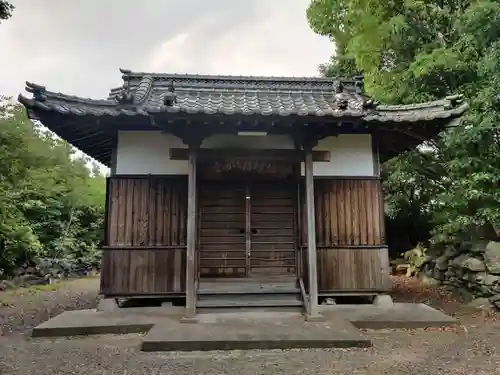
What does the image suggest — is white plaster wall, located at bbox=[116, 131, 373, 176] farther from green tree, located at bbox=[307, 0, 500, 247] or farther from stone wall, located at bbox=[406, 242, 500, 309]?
stone wall, located at bbox=[406, 242, 500, 309]

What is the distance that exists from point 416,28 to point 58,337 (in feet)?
26.5

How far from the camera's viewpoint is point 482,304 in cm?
618

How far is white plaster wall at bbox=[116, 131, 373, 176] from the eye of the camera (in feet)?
18.8

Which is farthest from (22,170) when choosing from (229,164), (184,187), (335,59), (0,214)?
(335,59)

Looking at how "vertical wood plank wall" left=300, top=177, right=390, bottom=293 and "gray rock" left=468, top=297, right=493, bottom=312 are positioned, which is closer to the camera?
"vertical wood plank wall" left=300, top=177, right=390, bottom=293

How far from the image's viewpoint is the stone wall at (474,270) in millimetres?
5988

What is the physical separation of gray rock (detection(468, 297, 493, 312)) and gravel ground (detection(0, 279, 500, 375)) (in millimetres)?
1314

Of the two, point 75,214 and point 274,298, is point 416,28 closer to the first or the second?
point 274,298

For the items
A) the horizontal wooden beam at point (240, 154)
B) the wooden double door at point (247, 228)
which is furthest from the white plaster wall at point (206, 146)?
the wooden double door at point (247, 228)

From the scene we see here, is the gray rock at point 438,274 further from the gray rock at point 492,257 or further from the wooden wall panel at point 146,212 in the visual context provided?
the wooden wall panel at point 146,212

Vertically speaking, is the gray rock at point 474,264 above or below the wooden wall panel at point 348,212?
below

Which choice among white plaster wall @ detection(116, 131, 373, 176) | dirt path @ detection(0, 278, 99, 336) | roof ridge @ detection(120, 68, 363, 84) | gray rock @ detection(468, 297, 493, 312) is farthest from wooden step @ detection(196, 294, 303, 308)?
roof ridge @ detection(120, 68, 363, 84)

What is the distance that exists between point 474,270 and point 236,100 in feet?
16.0

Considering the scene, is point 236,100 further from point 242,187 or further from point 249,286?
point 249,286
